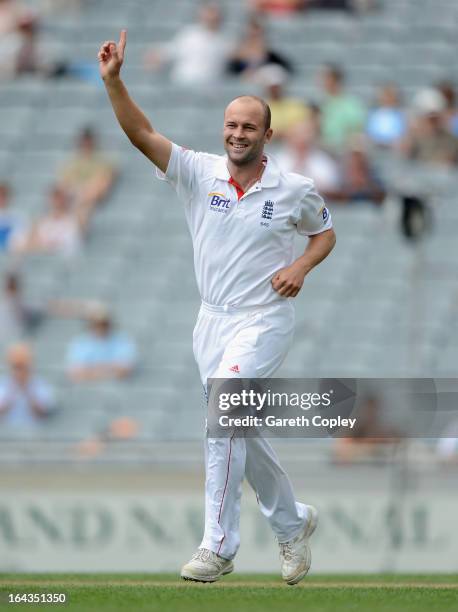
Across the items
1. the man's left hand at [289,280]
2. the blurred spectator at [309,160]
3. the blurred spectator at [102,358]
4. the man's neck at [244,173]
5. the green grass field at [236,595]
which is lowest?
the green grass field at [236,595]

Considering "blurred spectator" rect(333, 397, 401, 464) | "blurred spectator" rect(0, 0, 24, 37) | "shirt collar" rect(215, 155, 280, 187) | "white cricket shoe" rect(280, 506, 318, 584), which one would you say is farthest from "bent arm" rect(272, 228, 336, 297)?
→ "blurred spectator" rect(0, 0, 24, 37)

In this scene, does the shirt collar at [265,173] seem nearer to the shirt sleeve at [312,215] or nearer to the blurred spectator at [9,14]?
the shirt sleeve at [312,215]

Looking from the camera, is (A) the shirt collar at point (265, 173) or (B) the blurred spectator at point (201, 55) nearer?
(A) the shirt collar at point (265, 173)

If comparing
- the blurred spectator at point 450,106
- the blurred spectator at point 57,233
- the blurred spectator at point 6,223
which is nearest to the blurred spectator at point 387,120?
the blurred spectator at point 450,106

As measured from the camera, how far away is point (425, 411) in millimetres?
10617

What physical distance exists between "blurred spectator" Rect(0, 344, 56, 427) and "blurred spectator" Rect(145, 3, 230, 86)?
14.3 feet

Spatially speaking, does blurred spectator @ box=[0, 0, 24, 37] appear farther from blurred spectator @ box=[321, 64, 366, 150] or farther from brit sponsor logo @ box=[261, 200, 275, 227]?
brit sponsor logo @ box=[261, 200, 275, 227]

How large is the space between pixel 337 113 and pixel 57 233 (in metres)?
3.17

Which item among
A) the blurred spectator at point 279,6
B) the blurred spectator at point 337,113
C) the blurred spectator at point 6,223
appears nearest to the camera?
the blurred spectator at point 337,113

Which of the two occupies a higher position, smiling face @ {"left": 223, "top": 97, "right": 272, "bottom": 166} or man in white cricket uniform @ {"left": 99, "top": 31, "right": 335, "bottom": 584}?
smiling face @ {"left": 223, "top": 97, "right": 272, "bottom": 166}

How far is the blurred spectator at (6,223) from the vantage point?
1766 centimetres

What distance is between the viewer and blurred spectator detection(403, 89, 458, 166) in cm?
1648

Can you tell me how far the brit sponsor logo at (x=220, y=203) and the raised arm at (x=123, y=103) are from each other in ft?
1.13

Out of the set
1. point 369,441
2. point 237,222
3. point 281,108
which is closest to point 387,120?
point 281,108
